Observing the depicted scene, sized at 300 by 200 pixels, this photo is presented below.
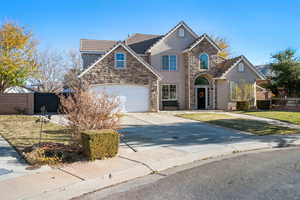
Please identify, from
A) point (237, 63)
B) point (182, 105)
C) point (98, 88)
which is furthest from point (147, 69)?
point (237, 63)

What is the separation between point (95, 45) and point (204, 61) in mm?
11210

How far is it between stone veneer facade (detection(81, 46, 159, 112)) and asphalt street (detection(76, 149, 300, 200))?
1356 centimetres

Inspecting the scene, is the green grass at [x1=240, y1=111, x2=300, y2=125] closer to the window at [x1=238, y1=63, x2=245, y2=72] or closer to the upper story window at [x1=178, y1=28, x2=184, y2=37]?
the window at [x1=238, y1=63, x2=245, y2=72]

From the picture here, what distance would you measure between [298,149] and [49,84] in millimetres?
31628

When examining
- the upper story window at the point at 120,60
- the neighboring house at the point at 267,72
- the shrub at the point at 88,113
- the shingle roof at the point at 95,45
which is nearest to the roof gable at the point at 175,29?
the upper story window at the point at 120,60

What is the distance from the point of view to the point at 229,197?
4.27m

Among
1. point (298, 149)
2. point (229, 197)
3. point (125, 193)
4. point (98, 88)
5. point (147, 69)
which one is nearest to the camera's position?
point (229, 197)

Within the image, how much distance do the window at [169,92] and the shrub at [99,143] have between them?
1630 cm

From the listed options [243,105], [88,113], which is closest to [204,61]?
[243,105]

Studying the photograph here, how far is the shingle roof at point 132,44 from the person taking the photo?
909 inches

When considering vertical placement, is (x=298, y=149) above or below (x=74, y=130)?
below

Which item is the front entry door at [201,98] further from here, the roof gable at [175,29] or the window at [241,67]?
the roof gable at [175,29]

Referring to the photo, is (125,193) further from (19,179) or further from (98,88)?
(98,88)

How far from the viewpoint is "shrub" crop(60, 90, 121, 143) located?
22.4ft
